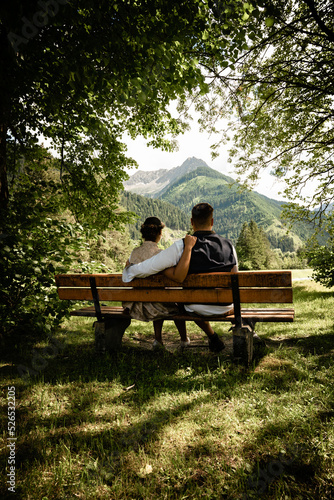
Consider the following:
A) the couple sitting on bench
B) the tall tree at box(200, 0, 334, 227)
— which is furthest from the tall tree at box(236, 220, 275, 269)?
the couple sitting on bench

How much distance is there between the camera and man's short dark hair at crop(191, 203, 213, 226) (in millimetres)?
3352

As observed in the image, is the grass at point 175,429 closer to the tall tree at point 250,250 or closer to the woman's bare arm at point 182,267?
the woman's bare arm at point 182,267

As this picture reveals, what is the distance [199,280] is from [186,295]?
0.26 m

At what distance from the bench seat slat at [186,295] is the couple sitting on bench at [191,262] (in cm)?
20

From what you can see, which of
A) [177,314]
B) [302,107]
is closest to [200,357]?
[177,314]

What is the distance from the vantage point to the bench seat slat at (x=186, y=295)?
8.92ft

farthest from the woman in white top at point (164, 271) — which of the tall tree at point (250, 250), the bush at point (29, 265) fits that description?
the tall tree at point (250, 250)

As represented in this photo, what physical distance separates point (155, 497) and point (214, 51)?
548 centimetres

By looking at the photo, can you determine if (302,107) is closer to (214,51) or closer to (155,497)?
(214,51)

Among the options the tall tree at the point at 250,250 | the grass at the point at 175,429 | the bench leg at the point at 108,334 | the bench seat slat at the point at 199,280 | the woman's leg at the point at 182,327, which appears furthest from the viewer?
the tall tree at the point at 250,250

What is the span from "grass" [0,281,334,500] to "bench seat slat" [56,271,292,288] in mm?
992

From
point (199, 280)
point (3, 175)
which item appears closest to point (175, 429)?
point (199, 280)

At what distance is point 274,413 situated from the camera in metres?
2.04

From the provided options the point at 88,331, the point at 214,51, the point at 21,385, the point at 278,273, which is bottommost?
the point at 88,331
